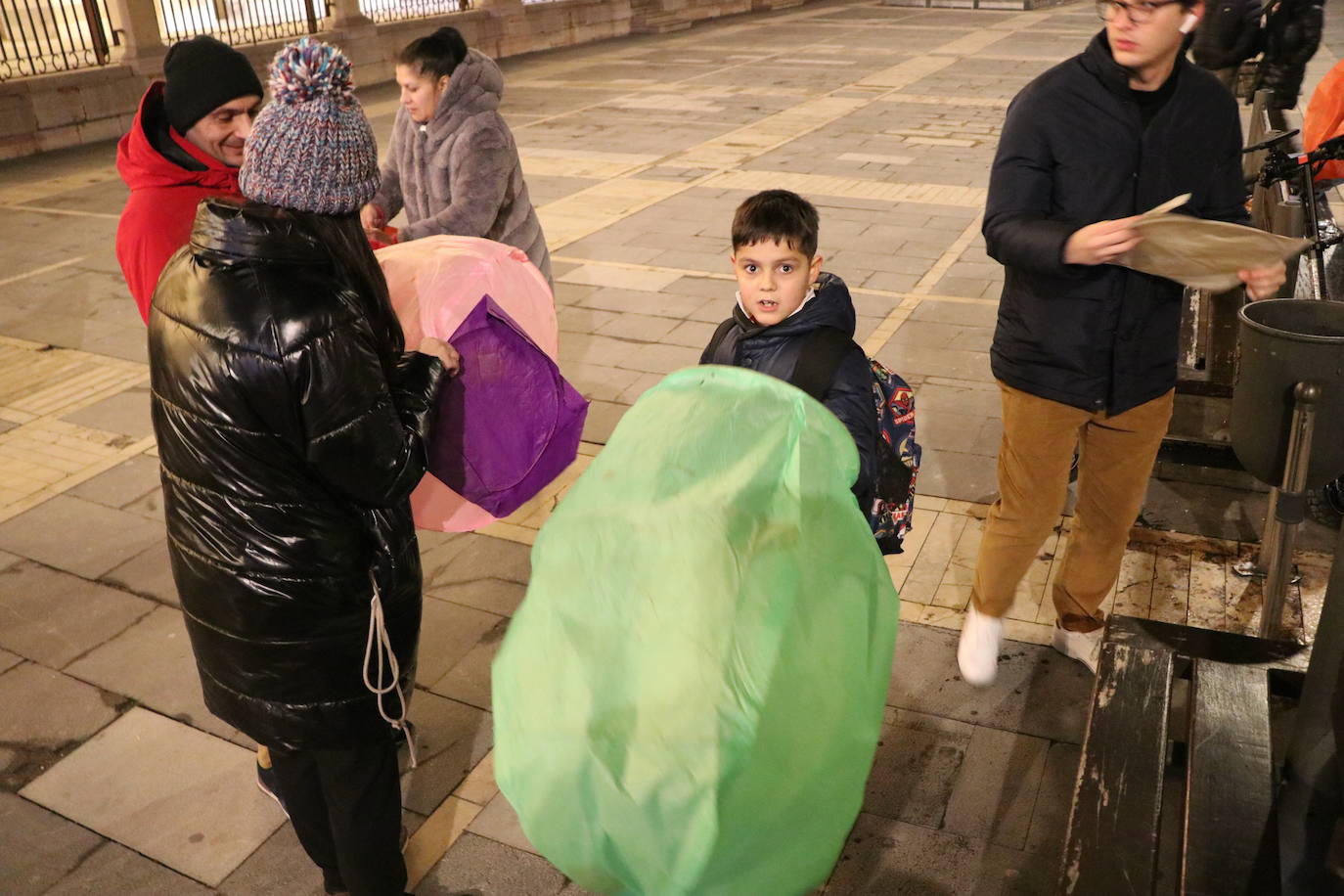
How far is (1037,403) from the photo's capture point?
10.5 feet

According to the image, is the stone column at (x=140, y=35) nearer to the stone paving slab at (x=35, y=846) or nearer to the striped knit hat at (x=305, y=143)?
the stone paving slab at (x=35, y=846)

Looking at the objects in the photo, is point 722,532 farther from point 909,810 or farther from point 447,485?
point 909,810

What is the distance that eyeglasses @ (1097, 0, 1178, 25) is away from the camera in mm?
2719

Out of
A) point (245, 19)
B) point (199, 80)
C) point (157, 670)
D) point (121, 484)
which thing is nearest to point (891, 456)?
point (199, 80)

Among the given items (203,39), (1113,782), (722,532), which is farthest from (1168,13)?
(203,39)

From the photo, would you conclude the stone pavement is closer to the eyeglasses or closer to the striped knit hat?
the striped knit hat

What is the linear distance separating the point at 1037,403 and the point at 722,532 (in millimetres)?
1898

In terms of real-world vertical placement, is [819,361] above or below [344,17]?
below

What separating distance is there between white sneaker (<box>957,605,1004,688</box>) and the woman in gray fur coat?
2271 millimetres

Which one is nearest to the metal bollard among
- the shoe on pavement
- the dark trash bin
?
the dark trash bin

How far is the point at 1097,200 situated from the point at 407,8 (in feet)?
61.9

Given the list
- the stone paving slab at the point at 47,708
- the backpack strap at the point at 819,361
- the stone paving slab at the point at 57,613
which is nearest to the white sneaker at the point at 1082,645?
the backpack strap at the point at 819,361

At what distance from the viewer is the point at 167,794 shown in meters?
3.31

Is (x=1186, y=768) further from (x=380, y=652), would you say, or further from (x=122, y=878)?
(x=122, y=878)
